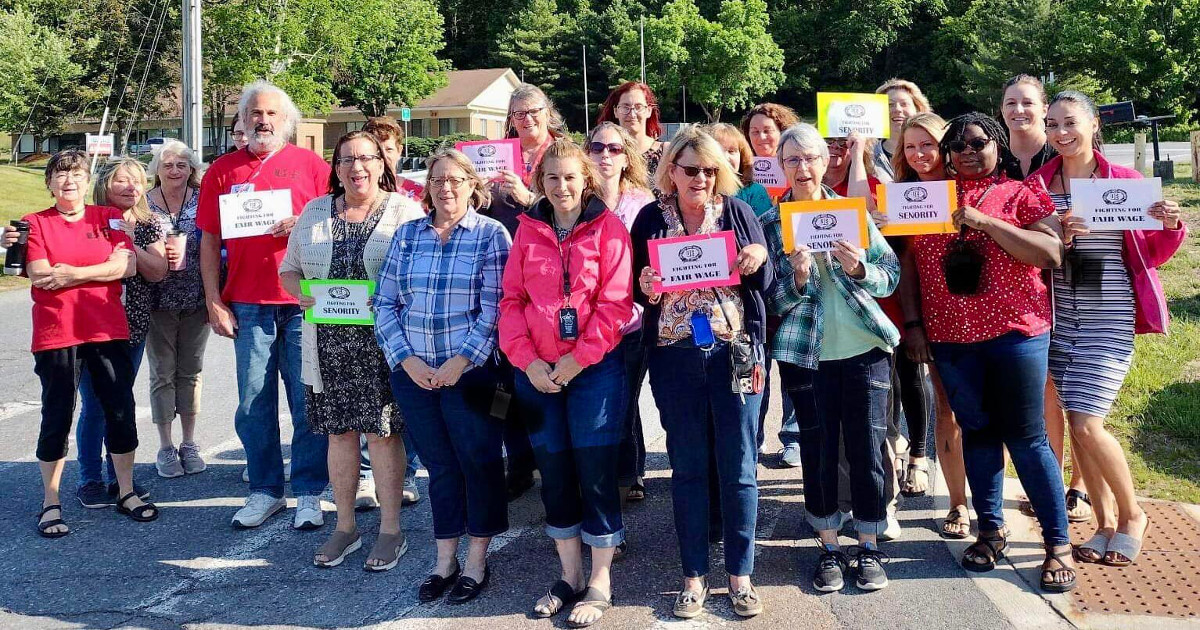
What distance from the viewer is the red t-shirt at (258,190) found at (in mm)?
5125

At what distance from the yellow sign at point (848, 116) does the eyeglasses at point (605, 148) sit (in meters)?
1.15

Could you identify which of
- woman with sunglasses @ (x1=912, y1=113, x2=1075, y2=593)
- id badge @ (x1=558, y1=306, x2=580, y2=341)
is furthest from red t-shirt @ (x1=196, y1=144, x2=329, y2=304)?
woman with sunglasses @ (x1=912, y1=113, x2=1075, y2=593)

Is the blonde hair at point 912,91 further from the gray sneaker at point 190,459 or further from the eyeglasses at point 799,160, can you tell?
the gray sneaker at point 190,459

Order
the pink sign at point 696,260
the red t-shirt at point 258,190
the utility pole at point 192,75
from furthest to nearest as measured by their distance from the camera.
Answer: the utility pole at point 192,75
the red t-shirt at point 258,190
the pink sign at point 696,260

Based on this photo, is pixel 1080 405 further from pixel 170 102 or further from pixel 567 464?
pixel 170 102

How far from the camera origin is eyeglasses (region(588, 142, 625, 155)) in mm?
4461

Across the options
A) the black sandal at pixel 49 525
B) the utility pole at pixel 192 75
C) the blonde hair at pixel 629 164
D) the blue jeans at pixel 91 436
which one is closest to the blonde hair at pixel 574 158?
the blonde hair at pixel 629 164

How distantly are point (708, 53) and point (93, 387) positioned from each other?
63995 millimetres

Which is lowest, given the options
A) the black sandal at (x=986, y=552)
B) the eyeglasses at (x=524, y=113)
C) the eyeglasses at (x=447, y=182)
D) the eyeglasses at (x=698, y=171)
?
the black sandal at (x=986, y=552)

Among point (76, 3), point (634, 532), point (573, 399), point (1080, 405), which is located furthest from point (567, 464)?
point (76, 3)

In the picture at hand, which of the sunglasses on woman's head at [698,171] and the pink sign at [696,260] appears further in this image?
the sunglasses on woman's head at [698,171]

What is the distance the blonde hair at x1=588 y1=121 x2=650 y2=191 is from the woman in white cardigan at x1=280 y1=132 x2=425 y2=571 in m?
1.02

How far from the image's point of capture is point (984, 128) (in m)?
4.24

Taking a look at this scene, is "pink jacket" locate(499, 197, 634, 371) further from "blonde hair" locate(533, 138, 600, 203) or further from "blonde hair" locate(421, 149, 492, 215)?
"blonde hair" locate(421, 149, 492, 215)
